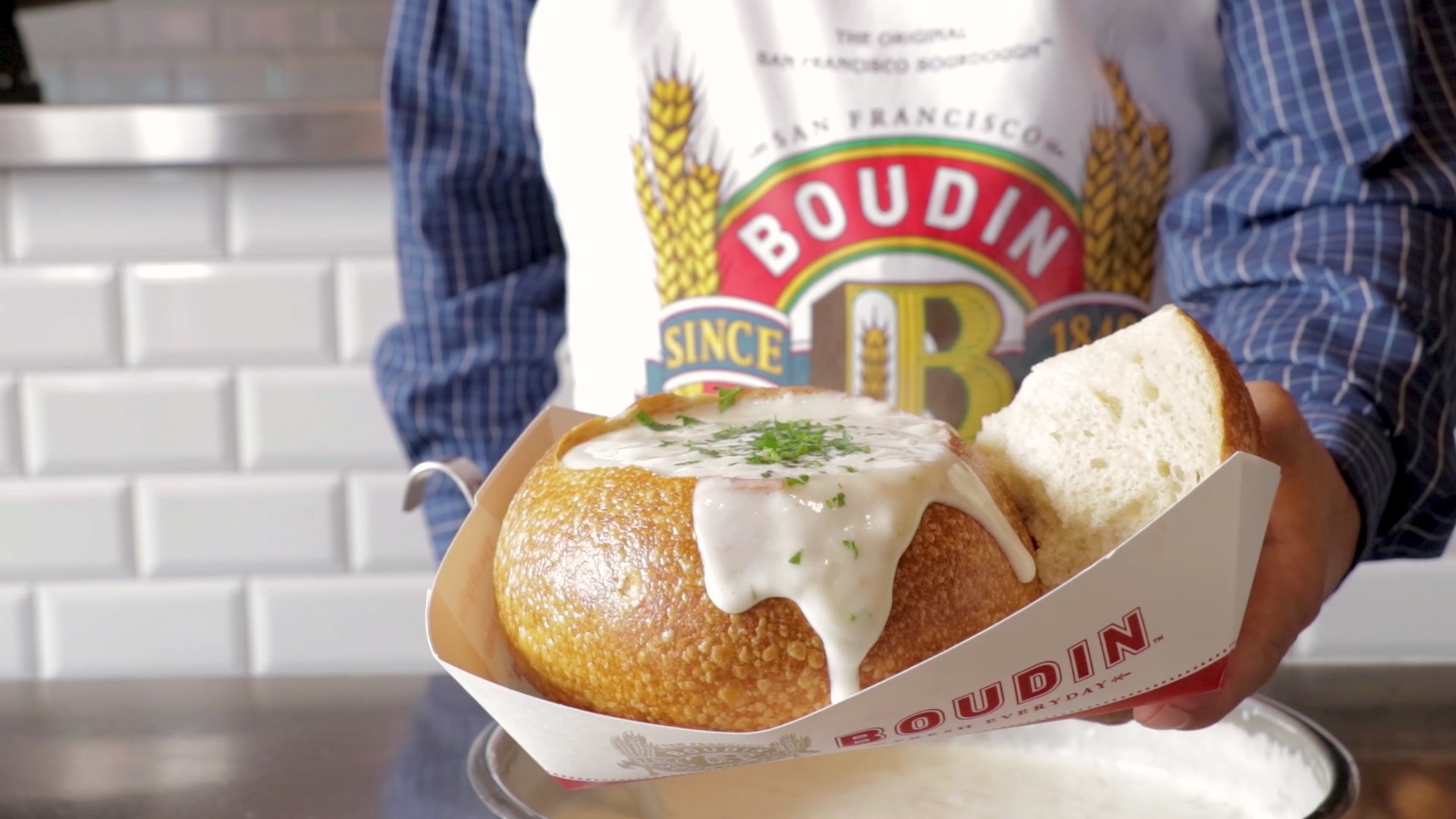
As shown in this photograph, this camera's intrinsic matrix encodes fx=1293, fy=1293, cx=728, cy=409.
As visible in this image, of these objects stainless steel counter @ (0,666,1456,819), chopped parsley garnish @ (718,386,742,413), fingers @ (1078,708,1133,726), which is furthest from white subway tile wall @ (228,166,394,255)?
fingers @ (1078,708,1133,726)

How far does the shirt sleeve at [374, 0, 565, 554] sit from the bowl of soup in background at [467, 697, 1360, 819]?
530 mm

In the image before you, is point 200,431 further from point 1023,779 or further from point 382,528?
point 1023,779

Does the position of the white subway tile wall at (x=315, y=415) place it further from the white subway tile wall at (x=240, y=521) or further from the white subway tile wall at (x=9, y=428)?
the white subway tile wall at (x=9, y=428)

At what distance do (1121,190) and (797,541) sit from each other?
52cm

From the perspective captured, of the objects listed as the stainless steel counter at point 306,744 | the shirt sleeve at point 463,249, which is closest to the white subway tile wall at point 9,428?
the shirt sleeve at point 463,249

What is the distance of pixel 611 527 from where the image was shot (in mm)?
424

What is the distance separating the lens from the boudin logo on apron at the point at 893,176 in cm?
81

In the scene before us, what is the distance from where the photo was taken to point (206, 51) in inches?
53.1

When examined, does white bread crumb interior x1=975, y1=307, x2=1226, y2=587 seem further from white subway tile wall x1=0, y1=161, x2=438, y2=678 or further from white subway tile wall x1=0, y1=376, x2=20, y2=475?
white subway tile wall x1=0, y1=376, x2=20, y2=475

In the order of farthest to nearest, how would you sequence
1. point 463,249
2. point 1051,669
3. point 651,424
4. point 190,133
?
point 190,133
point 463,249
point 651,424
point 1051,669


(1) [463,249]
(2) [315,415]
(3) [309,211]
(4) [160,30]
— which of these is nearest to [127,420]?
(2) [315,415]

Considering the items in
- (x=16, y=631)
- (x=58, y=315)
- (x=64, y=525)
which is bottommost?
(x=16, y=631)

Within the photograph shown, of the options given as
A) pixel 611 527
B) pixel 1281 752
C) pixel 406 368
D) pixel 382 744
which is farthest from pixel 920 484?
pixel 406 368

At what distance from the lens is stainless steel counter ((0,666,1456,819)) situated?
576 mm
